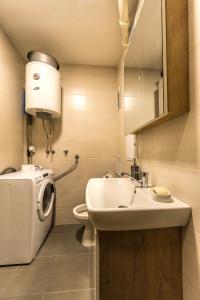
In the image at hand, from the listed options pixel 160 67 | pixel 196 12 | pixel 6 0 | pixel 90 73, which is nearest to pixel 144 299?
pixel 160 67

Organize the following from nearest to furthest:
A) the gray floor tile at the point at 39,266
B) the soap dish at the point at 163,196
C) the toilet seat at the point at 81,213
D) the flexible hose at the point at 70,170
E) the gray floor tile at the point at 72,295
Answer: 1. the soap dish at the point at 163,196
2. the gray floor tile at the point at 72,295
3. the gray floor tile at the point at 39,266
4. the toilet seat at the point at 81,213
5. the flexible hose at the point at 70,170

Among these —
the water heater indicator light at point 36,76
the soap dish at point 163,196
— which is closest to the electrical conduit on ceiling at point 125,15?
the water heater indicator light at point 36,76

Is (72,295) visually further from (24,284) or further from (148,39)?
(148,39)

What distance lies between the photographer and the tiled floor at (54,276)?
48.0 inches

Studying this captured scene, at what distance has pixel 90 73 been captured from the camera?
8.20ft

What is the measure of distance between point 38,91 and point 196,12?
1.70m

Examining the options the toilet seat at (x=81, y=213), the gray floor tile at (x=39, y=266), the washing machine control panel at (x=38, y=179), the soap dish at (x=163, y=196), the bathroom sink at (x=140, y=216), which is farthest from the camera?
the toilet seat at (x=81, y=213)

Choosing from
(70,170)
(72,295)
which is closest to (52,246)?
(72,295)

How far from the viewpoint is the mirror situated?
32.6 inches

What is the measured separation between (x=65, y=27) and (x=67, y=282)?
2429 mm

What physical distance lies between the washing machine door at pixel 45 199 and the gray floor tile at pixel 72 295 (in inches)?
27.2

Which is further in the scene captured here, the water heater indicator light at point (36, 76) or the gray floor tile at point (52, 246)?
the water heater indicator light at point (36, 76)

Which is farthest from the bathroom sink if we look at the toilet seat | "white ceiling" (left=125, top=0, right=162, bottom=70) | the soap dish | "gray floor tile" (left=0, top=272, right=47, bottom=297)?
the toilet seat

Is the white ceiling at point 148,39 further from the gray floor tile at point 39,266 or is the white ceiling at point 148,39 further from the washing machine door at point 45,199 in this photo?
the gray floor tile at point 39,266
